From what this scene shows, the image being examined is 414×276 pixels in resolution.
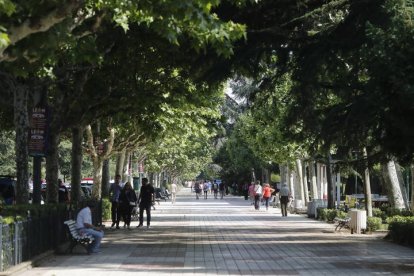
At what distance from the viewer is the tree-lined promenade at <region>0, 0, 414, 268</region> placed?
9.79 meters

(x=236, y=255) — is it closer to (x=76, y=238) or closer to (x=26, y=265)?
(x=76, y=238)

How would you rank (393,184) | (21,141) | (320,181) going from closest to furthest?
(21,141) → (393,184) → (320,181)

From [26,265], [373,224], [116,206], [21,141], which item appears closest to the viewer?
[26,265]

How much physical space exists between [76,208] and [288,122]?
6.59 meters

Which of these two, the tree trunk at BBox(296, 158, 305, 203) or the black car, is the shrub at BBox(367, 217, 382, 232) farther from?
the tree trunk at BBox(296, 158, 305, 203)

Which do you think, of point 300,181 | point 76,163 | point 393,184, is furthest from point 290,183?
point 76,163

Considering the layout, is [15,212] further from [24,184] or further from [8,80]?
[8,80]

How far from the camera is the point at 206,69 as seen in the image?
56.8 ft

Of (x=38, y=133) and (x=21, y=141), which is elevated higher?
(x=38, y=133)

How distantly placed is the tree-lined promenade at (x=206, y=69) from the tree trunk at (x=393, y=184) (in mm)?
52

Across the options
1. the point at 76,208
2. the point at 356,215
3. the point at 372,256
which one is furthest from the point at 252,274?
the point at 356,215

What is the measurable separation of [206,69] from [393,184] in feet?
38.2

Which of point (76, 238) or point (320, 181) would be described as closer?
point (76, 238)

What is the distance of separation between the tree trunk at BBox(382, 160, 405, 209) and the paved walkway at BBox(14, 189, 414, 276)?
11.0 ft
